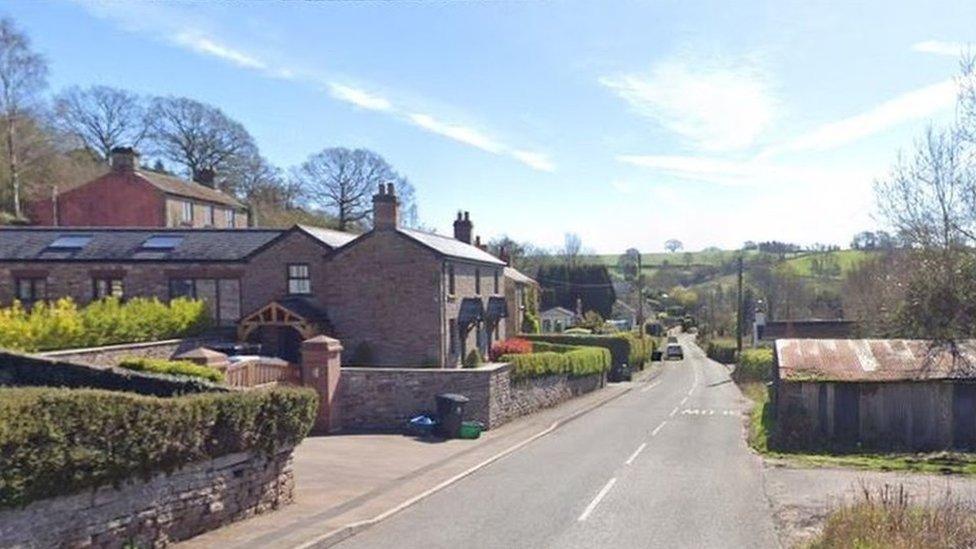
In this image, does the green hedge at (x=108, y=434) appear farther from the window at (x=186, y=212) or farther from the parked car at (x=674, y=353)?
the parked car at (x=674, y=353)

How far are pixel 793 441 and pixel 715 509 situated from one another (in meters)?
10.3

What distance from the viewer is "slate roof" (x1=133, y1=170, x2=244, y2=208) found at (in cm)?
4747

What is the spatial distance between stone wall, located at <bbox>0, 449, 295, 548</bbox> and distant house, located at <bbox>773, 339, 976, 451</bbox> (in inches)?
631

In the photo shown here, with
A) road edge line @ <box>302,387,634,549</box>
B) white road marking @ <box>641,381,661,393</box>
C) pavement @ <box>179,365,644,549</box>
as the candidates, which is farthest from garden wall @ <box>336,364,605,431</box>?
white road marking @ <box>641,381,661,393</box>

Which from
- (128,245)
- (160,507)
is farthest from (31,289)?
(160,507)

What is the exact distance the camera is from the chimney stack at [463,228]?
153 ft

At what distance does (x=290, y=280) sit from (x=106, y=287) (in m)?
7.62

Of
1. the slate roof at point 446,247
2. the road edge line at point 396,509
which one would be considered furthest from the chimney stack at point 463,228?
the road edge line at point 396,509

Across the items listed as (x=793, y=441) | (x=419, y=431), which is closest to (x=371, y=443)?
(x=419, y=431)

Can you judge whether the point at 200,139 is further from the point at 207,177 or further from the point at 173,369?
the point at 173,369

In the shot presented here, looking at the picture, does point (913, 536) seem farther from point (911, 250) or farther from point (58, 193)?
point (58, 193)

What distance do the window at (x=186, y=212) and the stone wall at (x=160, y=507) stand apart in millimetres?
38981

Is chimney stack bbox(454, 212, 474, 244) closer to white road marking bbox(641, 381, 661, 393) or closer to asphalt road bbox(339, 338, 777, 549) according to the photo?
white road marking bbox(641, 381, 661, 393)

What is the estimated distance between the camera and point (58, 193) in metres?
50.0
